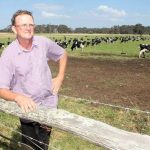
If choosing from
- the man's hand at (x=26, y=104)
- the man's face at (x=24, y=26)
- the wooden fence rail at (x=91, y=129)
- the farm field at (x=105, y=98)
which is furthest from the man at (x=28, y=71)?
the farm field at (x=105, y=98)

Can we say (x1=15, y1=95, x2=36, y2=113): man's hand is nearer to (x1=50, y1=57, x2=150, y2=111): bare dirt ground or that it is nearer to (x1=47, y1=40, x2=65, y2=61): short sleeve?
(x1=47, y1=40, x2=65, y2=61): short sleeve

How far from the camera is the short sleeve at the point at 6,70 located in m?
4.28

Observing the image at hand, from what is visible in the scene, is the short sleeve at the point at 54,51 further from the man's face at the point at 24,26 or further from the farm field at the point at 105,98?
the farm field at the point at 105,98

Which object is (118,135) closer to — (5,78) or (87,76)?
(5,78)

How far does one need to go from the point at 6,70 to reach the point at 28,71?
22 centimetres

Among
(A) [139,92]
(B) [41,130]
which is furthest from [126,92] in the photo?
(B) [41,130]

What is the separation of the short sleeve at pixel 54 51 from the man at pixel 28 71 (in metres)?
0.01

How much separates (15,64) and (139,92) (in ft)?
34.1

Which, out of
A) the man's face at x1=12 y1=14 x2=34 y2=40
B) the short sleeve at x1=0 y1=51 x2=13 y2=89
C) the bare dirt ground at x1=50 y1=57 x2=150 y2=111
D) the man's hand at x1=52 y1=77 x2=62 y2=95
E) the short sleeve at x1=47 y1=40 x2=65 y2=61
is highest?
the man's face at x1=12 y1=14 x2=34 y2=40

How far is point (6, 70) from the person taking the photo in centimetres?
432

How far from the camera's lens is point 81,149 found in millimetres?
7777

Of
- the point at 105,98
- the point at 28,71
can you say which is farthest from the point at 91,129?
the point at 105,98

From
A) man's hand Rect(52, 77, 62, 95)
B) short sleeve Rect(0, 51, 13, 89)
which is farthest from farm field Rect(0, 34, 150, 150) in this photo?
short sleeve Rect(0, 51, 13, 89)

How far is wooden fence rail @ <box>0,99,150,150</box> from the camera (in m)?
3.08
